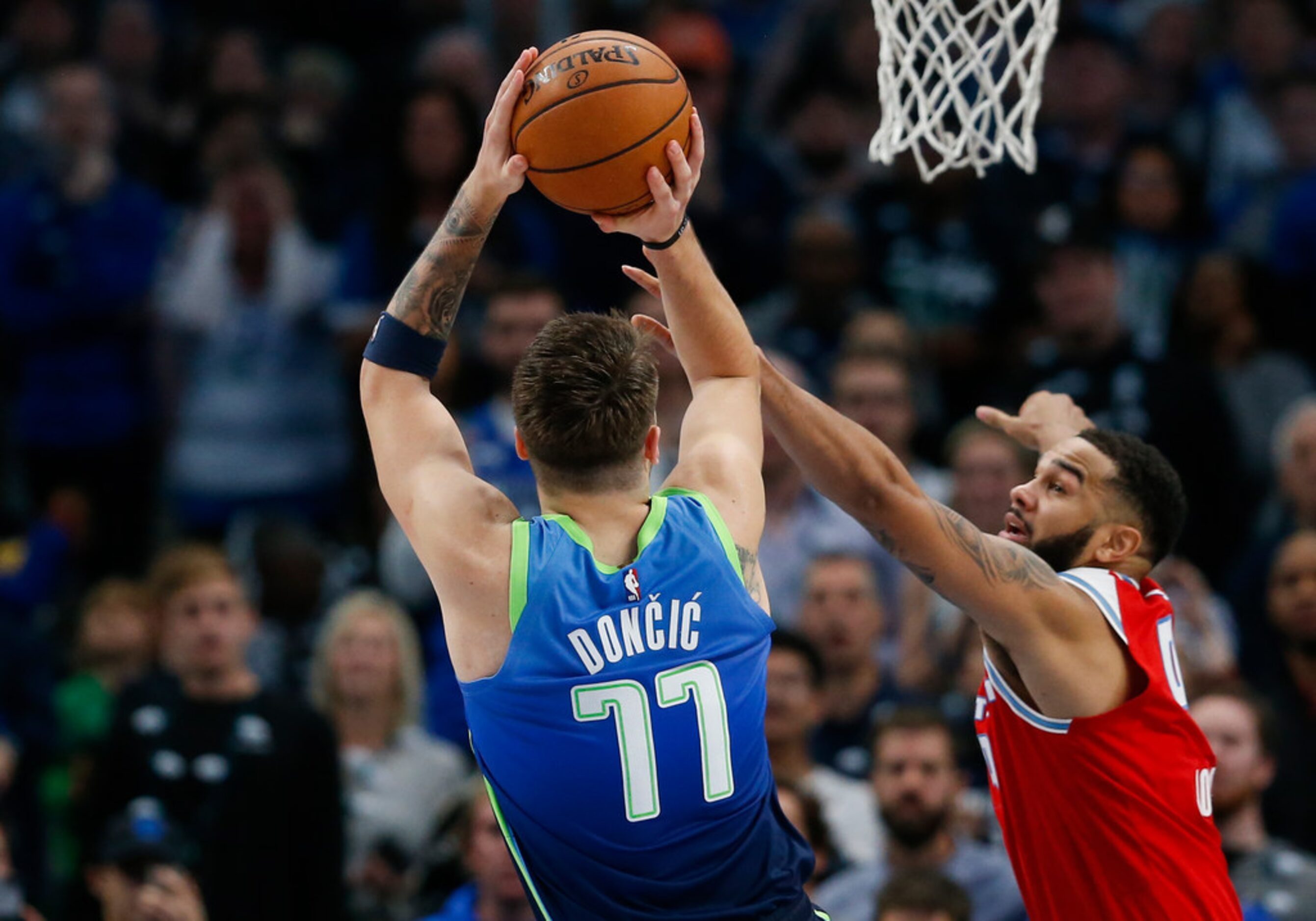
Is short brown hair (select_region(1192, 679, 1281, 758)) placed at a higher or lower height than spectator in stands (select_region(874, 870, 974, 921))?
higher

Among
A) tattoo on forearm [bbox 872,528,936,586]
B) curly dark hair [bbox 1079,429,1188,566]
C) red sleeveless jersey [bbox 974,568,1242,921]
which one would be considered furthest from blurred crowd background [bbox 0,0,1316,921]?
tattoo on forearm [bbox 872,528,936,586]

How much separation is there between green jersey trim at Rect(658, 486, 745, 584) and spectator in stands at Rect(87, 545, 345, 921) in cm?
384

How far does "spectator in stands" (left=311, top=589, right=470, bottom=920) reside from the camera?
26.8 ft

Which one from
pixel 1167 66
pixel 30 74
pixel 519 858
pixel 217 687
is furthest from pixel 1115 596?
pixel 30 74

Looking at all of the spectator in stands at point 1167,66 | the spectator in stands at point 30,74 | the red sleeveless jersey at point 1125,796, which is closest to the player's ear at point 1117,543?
the red sleeveless jersey at point 1125,796

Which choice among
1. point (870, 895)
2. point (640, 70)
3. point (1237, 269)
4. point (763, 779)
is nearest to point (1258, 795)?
point (870, 895)

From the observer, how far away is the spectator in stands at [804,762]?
25.1 feet

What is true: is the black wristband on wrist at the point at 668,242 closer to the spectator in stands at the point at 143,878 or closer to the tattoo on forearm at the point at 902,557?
the tattoo on forearm at the point at 902,557

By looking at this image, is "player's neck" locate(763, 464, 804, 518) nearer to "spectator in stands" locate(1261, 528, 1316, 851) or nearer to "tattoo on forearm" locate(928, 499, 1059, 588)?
"spectator in stands" locate(1261, 528, 1316, 851)

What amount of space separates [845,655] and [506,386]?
226cm

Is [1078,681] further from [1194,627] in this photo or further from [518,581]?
[1194,627]

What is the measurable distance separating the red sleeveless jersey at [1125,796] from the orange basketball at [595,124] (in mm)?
1542

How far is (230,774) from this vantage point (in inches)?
308

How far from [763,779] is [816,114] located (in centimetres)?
773
